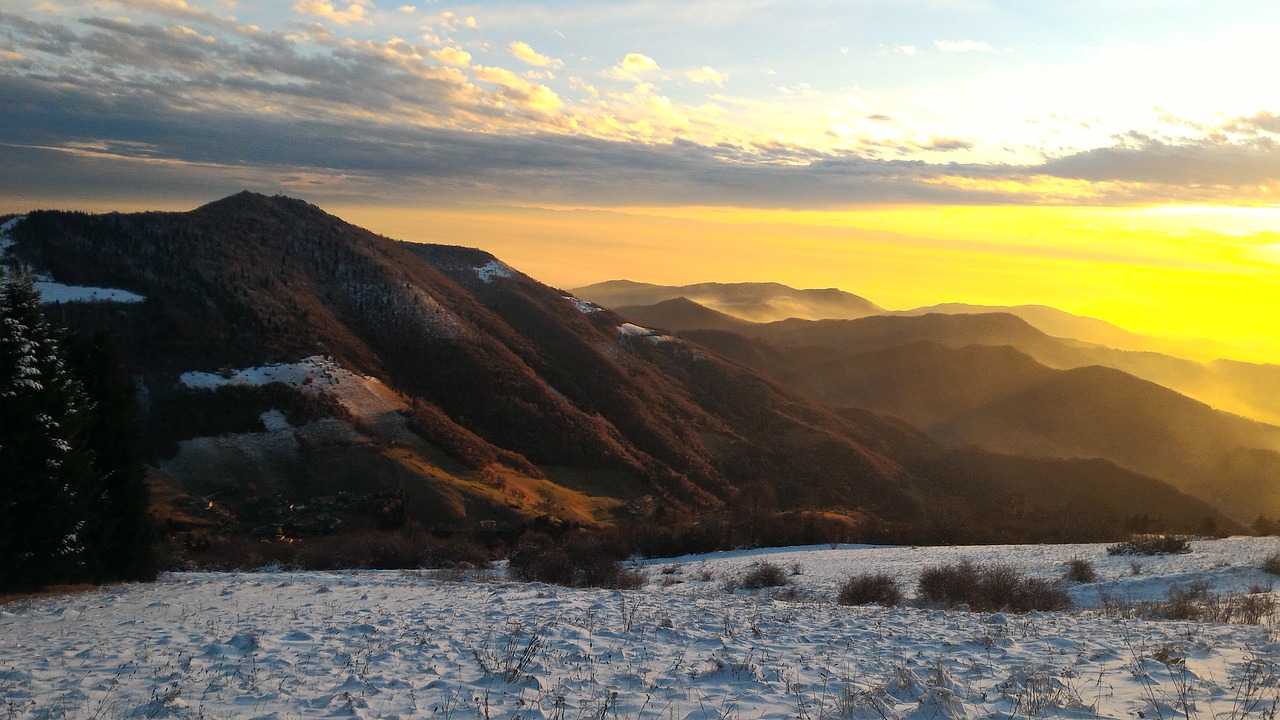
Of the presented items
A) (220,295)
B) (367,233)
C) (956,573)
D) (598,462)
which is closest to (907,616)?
(956,573)

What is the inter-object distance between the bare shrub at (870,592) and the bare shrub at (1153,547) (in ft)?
28.6

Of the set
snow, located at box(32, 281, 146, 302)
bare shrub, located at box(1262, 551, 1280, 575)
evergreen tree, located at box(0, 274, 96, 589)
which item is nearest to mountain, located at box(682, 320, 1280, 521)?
bare shrub, located at box(1262, 551, 1280, 575)

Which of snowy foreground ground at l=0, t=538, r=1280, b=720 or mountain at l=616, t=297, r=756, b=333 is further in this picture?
mountain at l=616, t=297, r=756, b=333

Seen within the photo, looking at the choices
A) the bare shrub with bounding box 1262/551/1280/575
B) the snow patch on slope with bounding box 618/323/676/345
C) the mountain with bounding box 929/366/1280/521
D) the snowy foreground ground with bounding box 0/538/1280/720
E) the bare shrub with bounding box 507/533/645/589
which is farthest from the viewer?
the snow patch on slope with bounding box 618/323/676/345

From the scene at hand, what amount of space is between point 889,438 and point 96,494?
233ft

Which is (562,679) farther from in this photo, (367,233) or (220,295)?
(367,233)

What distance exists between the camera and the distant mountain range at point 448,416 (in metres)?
38.2

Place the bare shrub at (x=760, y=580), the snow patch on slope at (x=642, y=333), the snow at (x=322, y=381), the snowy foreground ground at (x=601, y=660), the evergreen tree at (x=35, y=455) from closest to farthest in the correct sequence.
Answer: the snowy foreground ground at (x=601, y=660), the evergreen tree at (x=35, y=455), the bare shrub at (x=760, y=580), the snow at (x=322, y=381), the snow patch on slope at (x=642, y=333)

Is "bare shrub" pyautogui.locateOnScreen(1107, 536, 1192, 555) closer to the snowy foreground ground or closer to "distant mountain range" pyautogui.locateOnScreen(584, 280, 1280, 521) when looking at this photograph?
the snowy foreground ground

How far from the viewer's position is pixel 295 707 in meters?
6.63

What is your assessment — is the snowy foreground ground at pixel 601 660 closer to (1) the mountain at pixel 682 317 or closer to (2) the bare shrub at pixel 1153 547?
(2) the bare shrub at pixel 1153 547

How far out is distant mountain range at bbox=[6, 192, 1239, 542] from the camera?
38.2 meters

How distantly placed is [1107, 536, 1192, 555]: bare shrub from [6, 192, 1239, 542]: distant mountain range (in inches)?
496

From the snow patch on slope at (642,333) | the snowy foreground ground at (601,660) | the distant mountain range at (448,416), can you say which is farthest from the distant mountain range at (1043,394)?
the snowy foreground ground at (601,660)
